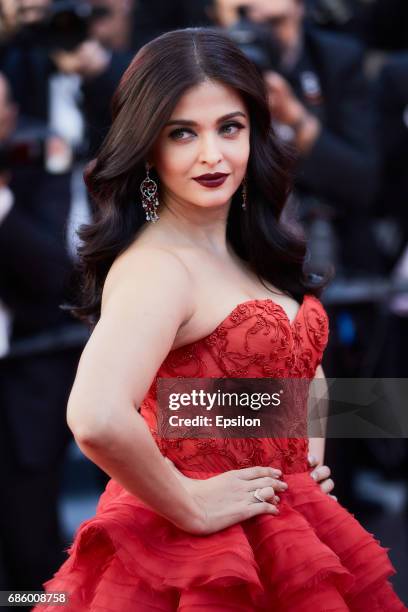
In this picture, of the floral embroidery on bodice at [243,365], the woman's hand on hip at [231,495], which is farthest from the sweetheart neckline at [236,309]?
the woman's hand on hip at [231,495]

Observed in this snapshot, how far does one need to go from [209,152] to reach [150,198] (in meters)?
0.21

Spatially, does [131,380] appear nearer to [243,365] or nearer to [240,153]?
[243,365]

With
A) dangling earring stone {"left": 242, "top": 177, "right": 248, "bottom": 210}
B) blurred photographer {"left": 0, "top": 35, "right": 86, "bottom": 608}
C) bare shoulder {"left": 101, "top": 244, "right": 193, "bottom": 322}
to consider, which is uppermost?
dangling earring stone {"left": 242, "top": 177, "right": 248, "bottom": 210}

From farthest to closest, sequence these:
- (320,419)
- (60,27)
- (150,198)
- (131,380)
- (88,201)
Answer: (60,27), (88,201), (320,419), (150,198), (131,380)

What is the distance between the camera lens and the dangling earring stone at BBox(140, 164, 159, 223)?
2.48 meters

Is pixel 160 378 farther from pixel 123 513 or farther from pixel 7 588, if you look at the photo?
pixel 7 588

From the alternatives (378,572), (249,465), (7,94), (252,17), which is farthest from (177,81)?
(252,17)

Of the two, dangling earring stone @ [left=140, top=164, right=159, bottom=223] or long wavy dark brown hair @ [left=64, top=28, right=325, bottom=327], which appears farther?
dangling earring stone @ [left=140, top=164, right=159, bottom=223]

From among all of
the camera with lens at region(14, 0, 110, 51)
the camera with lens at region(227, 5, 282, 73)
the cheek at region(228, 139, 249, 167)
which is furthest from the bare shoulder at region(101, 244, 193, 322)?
the camera with lens at region(14, 0, 110, 51)

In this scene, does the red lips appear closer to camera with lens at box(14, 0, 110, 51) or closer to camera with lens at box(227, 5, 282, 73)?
camera with lens at box(227, 5, 282, 73)

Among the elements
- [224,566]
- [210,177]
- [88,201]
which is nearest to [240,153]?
[210,177]

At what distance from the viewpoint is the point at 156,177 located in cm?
250

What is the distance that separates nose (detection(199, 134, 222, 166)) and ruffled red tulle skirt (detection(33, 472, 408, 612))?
2.04 feet

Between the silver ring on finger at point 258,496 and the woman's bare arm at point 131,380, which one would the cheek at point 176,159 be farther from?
the silver ring on finger at point 258,496
